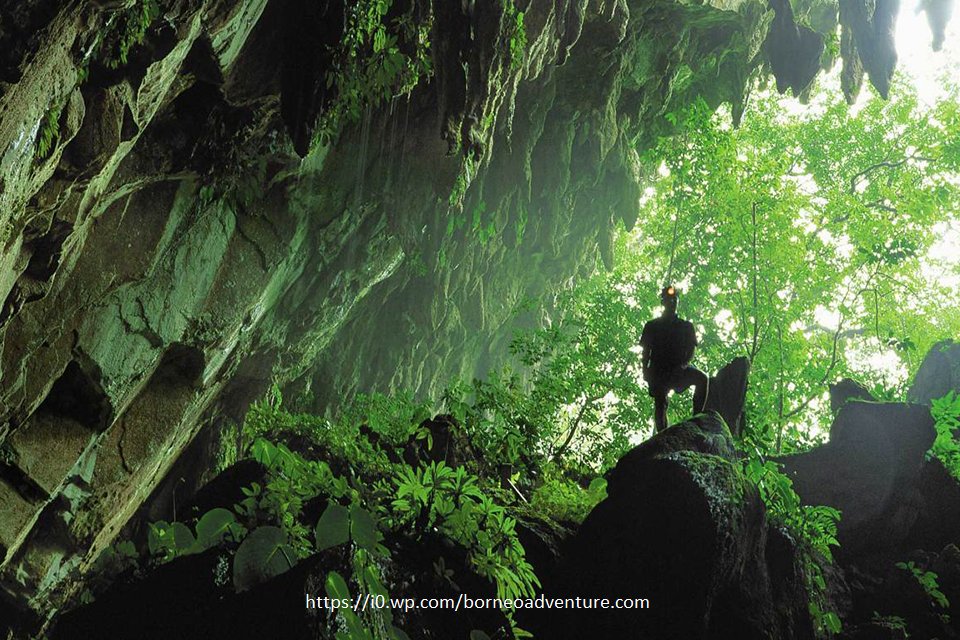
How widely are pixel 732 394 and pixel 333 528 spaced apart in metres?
6.35

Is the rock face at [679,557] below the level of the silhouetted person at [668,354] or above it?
below

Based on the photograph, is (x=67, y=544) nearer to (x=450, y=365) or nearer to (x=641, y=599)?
(x=641, y=599)

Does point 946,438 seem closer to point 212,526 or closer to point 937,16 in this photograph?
point 212,526

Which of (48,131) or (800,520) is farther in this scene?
(800,520)

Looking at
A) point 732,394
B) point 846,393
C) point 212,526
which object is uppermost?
point 846,393

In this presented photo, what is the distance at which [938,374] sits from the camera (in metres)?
12.5

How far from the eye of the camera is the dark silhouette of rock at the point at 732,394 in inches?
316

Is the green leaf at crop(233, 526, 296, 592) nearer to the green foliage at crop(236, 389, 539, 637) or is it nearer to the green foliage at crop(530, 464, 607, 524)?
the green foliage at crop(236, 389, 539, 637)

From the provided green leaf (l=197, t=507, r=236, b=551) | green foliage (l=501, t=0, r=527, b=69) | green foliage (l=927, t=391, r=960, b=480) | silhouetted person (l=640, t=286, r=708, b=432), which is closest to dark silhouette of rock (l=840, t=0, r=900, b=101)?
green foliage (l=927, t=391, r=960, b=480)

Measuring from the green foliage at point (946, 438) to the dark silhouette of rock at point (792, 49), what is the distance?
9.02m

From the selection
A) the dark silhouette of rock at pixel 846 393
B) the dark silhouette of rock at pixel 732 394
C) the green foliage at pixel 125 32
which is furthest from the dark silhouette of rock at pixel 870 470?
the green foliage at pixel 125 32

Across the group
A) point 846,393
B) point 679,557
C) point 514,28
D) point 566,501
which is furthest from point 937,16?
point 679,557

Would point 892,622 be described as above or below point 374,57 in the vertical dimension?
below

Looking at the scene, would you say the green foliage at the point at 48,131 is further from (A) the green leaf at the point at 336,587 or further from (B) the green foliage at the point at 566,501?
(B) the green foliage at the point at 566,501
